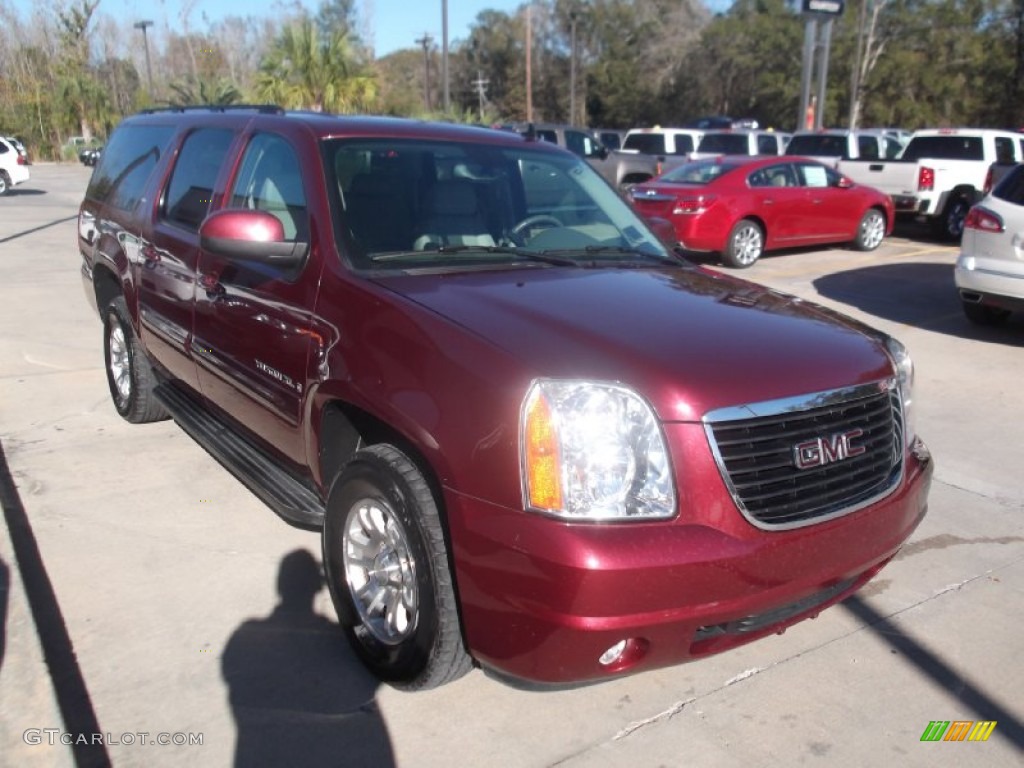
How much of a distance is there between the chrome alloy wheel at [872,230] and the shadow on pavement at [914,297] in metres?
1.05

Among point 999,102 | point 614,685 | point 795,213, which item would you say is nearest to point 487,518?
point 614,685

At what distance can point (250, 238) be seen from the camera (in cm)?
335

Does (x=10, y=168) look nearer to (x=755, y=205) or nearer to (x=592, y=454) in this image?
(x=755, y=205)

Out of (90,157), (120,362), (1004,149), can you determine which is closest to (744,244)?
(1004,149)

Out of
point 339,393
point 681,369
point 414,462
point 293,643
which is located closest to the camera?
point 681,369

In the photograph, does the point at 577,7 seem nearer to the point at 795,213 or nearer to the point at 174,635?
the point at 795,213

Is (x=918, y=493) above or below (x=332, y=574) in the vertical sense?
above

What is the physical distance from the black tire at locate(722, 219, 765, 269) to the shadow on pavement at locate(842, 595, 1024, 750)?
9130mm

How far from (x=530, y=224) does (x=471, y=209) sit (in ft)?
1.02

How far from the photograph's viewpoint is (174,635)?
11.0ft

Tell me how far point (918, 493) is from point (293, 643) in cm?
232

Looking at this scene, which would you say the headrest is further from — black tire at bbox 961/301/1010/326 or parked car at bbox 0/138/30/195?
parked car at bbox 0/138/30/195

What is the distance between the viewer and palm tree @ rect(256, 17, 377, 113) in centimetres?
2830

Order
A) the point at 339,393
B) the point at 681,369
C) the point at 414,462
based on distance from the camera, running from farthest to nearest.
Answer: the point at 339,393 → the point at 414,462 → the point at 681,369
